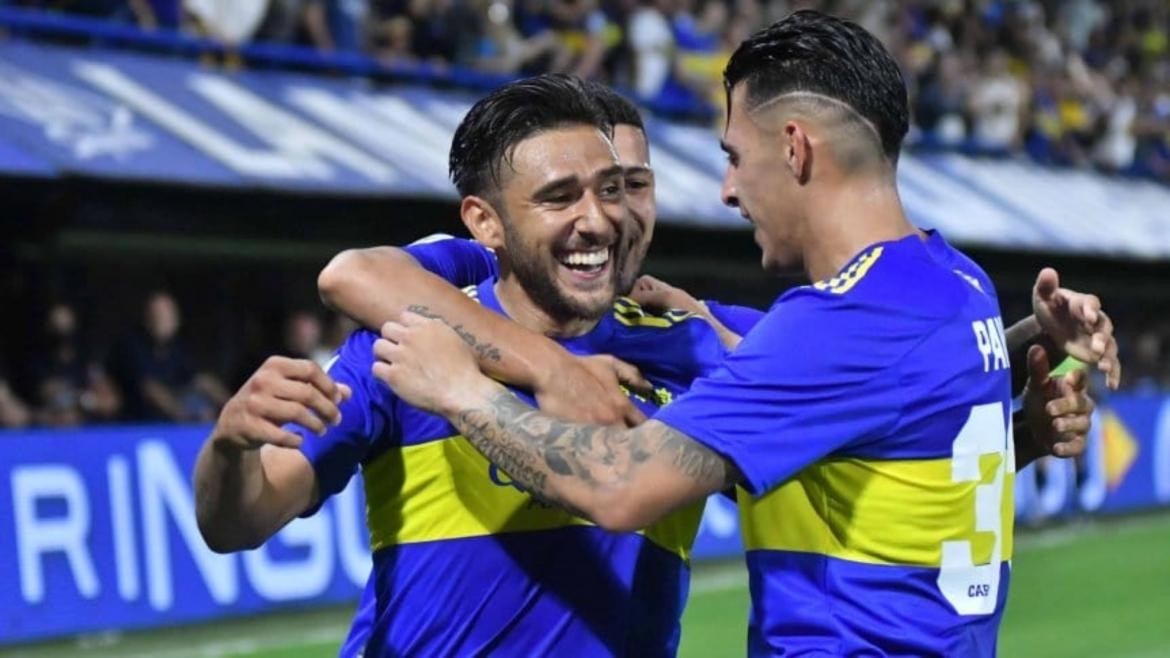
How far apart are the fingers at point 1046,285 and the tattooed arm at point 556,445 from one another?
0.98 m

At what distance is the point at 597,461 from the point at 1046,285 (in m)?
1.20

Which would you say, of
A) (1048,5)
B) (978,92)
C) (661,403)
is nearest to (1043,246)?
(978,92)

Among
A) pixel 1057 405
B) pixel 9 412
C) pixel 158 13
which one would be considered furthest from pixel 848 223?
pixel 158 13

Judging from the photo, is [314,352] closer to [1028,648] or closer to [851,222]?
[1028,648]

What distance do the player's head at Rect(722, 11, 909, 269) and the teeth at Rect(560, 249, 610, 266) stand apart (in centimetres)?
36

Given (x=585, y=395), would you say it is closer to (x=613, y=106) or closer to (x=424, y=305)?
(x=424, y=305)

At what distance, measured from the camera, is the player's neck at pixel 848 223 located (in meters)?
3.82

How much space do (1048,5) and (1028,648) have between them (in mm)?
22515

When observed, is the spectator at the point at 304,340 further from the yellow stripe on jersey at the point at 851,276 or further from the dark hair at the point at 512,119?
the yellow stripe on jersey at the point at 851,276

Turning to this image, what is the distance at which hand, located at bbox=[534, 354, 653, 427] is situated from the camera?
384 cm

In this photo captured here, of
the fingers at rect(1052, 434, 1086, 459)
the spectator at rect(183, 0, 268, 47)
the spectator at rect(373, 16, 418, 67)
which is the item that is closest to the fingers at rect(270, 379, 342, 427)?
the fingers at rect(1052, 434, 1086, 459)

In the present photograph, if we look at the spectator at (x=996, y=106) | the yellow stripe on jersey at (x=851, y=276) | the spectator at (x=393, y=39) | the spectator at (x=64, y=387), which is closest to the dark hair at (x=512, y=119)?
the yellow stripe on jersey at (x=851, y=276)

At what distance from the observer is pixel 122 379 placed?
42.7 ft

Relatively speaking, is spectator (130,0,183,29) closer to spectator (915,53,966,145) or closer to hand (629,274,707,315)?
hand (629,274,707,315)
